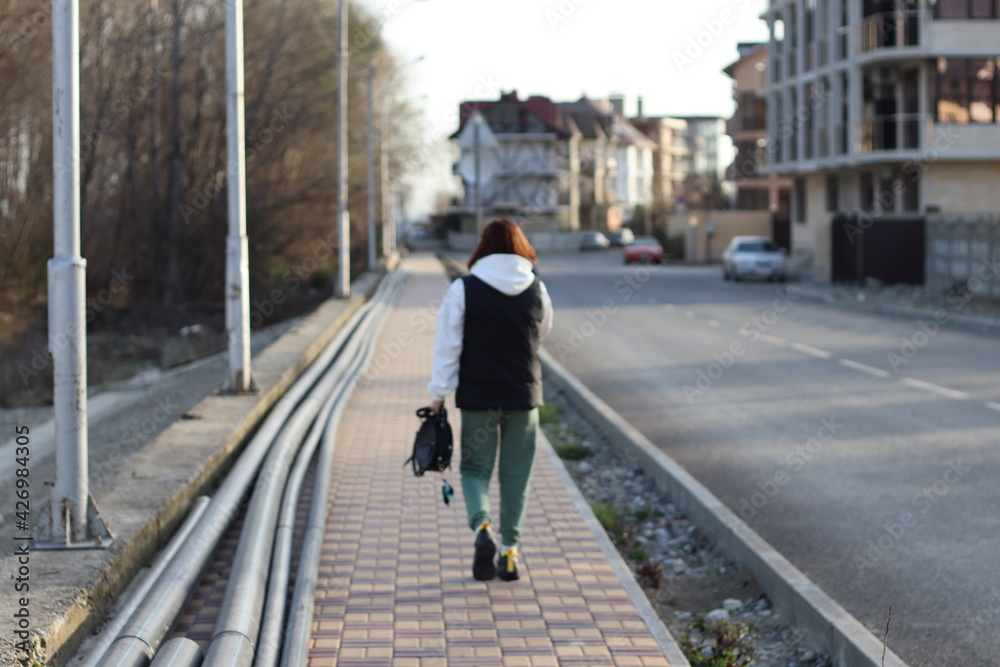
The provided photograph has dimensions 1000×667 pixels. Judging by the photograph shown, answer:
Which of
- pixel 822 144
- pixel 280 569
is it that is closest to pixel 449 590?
pixel 280 569

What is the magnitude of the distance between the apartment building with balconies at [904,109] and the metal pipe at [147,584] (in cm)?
2940

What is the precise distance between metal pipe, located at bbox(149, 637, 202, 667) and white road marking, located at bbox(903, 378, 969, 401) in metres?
9.54

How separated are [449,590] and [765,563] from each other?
1647mm

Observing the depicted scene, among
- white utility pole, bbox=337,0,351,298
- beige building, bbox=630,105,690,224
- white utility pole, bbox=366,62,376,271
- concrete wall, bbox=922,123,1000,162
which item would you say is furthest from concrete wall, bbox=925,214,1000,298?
beige building, bbox=630,105,690,224

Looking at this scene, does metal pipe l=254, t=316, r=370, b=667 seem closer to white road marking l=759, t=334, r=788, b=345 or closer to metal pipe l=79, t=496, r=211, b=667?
metal pipe l=79, t=496, r=211, b=667

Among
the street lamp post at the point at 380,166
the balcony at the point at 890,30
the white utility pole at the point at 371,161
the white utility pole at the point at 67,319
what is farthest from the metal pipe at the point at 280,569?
the balcony at the point at 890,30

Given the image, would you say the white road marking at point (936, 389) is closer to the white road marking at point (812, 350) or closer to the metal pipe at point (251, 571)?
the white road marking at point (812, 350)

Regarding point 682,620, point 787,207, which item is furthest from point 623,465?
point 787,207

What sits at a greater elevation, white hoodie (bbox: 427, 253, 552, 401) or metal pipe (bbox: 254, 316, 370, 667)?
white hoodie (bbox: 427, 253, 552, 401)

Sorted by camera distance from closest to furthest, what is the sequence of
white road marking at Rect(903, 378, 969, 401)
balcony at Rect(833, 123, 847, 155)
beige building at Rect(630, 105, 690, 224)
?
white road marking at Rect(903, 378, 969, 401)
balcony at Rect(833, 123, 847, 155)
beige building at Rect(630, 105, 690, 224)

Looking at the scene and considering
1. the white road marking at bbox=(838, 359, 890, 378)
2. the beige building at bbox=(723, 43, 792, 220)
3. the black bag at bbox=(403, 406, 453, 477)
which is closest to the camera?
the black bag at bbox=(403, 406, 453, 477)

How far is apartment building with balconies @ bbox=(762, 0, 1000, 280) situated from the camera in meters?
37.8

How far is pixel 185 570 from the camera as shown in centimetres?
562

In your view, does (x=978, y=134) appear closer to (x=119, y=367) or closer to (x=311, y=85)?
(x=311, y=85)
